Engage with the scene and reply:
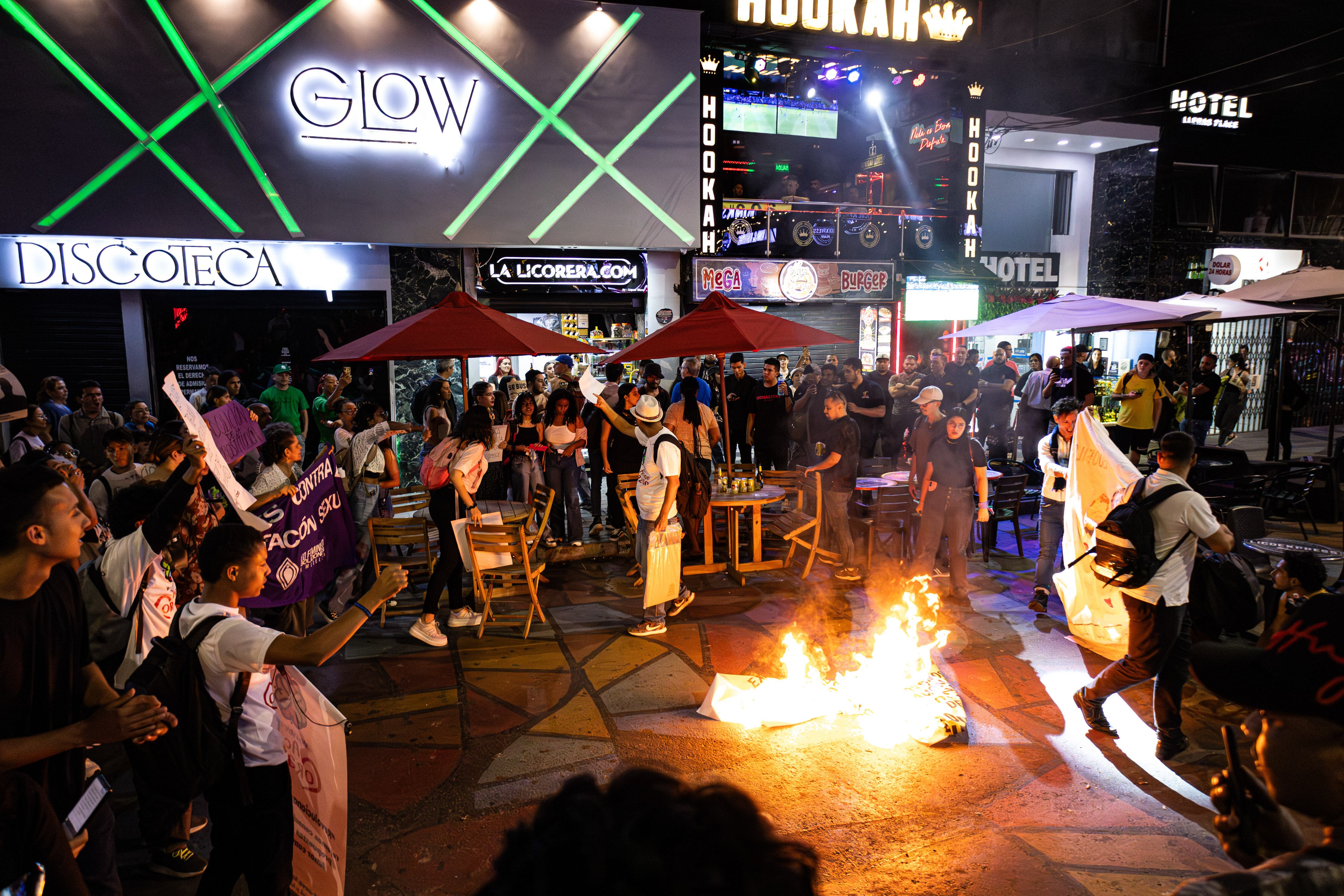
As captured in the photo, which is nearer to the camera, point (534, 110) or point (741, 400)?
point (741, 400)

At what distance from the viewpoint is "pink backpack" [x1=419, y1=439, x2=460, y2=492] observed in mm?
7000

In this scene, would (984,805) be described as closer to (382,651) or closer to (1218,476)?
(382,651)

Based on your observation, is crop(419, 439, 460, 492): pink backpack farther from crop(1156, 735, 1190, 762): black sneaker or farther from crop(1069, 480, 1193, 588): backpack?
crop(1156, 735, 1190, 762): black sneaker

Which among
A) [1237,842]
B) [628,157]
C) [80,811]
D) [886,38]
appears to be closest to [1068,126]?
[886,38]

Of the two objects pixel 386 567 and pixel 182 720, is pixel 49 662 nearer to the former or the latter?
pixel 182 720

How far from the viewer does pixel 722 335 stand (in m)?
7.36

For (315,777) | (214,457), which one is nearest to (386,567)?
(315,777)

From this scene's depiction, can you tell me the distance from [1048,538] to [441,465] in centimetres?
599

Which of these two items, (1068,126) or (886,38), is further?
(1068,126)

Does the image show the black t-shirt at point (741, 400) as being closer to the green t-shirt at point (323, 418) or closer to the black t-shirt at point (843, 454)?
the black t-shirt at point (843, 454)

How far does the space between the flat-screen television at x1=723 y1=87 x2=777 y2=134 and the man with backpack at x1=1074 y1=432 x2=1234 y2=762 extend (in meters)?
16.7

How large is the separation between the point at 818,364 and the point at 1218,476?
9.01 metres

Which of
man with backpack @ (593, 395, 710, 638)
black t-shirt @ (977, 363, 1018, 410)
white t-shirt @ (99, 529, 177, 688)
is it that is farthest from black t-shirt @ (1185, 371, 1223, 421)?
white t-shirt @ (99, 529, 177, 688)

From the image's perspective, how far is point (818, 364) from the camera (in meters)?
17.5
